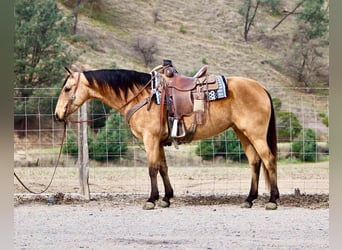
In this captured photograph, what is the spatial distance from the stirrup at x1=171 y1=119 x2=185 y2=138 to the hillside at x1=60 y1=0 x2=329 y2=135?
42 centimetres

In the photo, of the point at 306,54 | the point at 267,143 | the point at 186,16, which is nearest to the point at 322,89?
the point at 306,54

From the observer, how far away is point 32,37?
5902 mm

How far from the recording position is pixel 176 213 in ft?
18.2

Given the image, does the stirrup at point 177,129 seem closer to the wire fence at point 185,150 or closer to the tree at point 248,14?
the wire fence at point 185,150

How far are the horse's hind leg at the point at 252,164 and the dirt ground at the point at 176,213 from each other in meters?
0.05

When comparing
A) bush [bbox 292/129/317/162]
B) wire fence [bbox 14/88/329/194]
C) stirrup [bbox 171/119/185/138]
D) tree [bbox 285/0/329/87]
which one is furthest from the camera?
tree [bbox 285/0/329/87]

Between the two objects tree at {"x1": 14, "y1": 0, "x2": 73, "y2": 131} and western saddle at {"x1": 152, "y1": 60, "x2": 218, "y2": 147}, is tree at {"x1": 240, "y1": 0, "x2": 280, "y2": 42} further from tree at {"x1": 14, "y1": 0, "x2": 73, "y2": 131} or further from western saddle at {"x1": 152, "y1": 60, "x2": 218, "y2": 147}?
tree at {"x1": 14, "y1": 0, "x2": 73, "y2": 131}

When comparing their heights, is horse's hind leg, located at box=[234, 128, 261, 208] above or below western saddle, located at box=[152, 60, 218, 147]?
below

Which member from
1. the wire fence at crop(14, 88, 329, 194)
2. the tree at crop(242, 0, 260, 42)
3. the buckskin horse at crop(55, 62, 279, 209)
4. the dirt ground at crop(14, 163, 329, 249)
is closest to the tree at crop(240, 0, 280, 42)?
the tree at crop(242, 0, 260, 42)

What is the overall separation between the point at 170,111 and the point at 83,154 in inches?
28.8

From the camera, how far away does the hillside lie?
19.6ft

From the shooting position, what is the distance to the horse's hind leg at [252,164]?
221 inches

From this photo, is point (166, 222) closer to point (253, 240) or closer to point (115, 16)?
point (253, 240)

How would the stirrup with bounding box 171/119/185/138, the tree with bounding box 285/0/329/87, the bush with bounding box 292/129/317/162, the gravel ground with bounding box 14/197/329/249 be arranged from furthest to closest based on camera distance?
the tree with bounding box 285/0/329/87 → the bush with bounding box 292/129/317/162 → the stirrup with bounding box 171/119/185/138 → the gravel ground with bounding box 14/197/329/249
